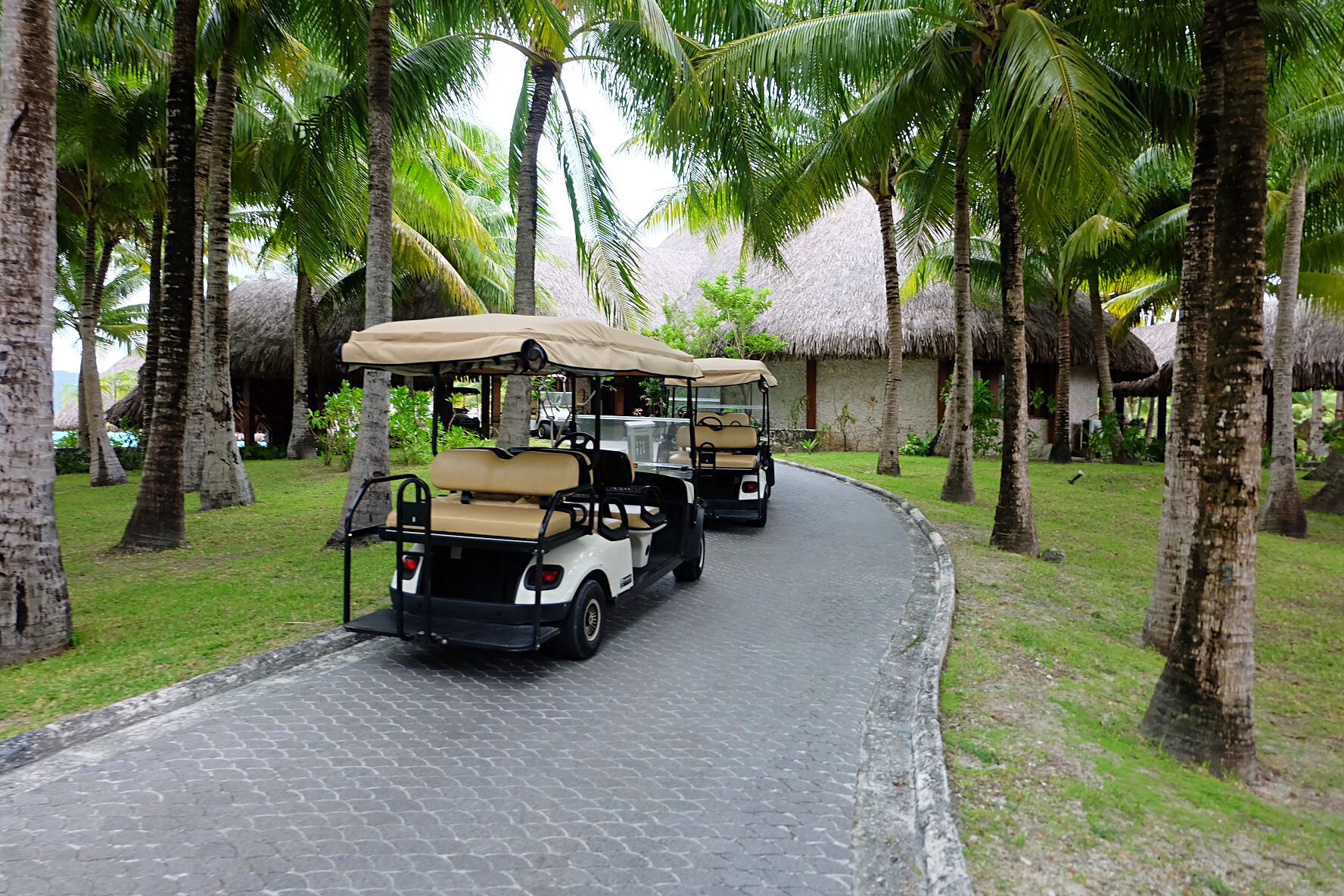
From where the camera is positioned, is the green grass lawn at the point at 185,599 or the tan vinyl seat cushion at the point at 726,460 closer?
the green grass lawn at the point at 185,599

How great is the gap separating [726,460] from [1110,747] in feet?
21.9

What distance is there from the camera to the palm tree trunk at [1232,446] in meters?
4.25

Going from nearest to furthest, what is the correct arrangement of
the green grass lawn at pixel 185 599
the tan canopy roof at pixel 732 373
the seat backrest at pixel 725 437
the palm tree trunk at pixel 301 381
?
the green grass lawn at pixel 185 599, the seat backrest at pixel 725 437, the tan canopy roof at pixel 732 373, the palm tree trunk at pixel 301 381

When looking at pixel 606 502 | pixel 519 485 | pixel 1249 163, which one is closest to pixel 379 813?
pixel 519 485

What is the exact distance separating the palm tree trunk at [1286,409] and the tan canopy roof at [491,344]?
1239cm

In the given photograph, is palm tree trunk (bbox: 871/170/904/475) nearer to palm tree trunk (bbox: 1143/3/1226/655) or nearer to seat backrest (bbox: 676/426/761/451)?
seat backrest (bbox: 676/426/761/451)

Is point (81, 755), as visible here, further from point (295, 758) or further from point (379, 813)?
point (379, 813)

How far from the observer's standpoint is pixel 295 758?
3795 millimetres

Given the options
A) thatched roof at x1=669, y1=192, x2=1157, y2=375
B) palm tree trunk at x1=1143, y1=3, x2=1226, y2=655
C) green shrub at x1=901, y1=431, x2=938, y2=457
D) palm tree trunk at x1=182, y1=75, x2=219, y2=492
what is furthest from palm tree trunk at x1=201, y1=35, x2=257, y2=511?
green shrub at x1=901, y1=431, x2=938, y2=457

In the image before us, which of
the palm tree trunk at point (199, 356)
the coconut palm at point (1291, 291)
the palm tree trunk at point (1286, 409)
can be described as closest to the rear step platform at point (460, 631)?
the palm tree trunk at point (199, 356)

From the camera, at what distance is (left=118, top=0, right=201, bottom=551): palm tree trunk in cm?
819

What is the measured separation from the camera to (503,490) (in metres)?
5.36

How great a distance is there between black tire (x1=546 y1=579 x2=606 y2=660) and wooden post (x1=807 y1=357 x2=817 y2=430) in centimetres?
1952

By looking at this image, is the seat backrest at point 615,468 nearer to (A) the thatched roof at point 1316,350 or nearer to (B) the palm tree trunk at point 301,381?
(B) the palm tree trunk at point 301,381
